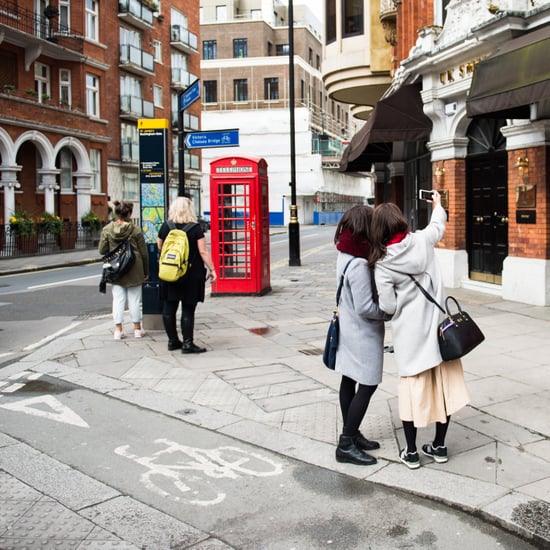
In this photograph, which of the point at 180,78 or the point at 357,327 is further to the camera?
the point at 180,78

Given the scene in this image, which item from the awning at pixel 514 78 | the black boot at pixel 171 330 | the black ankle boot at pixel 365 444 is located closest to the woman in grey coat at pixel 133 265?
the black boot at pixel 171 330

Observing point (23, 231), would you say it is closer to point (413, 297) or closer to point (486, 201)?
point (486, 201)

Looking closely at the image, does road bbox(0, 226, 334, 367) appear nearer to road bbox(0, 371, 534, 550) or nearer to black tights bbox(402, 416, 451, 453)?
road bbox(0, 371, 534, 550)

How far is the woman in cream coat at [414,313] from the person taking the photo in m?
4.17

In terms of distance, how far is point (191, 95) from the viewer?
9625 mm

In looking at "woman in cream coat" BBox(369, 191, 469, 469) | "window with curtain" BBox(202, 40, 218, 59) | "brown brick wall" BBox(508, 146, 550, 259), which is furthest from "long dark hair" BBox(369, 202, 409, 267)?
"window with curtain" BBox(202, 40, 218, 59)

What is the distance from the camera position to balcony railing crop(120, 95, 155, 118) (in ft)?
128

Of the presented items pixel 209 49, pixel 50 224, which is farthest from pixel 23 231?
pixel 209 49

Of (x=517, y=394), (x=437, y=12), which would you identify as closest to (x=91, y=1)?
(x=437, y=12)

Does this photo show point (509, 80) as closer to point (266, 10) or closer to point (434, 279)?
point (434, 279)

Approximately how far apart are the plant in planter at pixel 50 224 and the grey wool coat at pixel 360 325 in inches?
966

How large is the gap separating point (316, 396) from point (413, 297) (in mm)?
2132

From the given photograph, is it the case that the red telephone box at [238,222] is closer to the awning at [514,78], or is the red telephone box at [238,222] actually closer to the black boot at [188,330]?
the awning at [514,78]

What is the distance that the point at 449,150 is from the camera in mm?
13227
